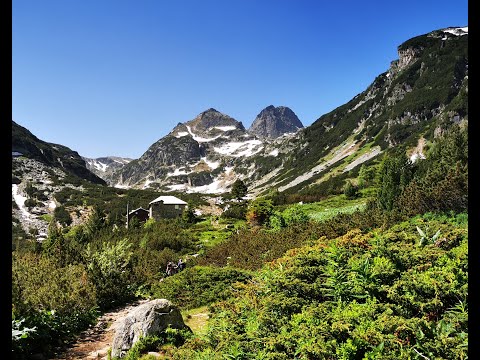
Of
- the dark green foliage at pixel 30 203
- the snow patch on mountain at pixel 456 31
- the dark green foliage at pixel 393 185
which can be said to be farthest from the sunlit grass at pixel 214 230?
the snow patch on mountain at pixel 456 31

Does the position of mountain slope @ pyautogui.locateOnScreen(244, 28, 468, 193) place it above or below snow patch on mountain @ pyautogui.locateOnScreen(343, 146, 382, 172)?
above

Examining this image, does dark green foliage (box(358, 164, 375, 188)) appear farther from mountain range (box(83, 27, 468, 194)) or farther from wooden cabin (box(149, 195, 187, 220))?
wooden cabin (box(149, 195, 187, 220))

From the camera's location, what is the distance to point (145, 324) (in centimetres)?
868

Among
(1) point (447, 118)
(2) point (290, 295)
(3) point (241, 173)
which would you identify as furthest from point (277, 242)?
(3) point (241, 173)

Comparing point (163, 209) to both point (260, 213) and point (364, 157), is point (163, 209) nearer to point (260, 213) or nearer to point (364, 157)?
point (260, 213)

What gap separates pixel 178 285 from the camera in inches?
577

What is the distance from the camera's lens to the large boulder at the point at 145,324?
848 centimetres

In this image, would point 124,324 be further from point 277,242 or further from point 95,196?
point 95,196

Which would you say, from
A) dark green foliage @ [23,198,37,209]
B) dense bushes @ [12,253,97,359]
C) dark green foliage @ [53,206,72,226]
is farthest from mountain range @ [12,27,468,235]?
dense bushes @ [12,253,97,359]

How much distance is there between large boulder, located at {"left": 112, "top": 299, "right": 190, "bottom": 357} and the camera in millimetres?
8477

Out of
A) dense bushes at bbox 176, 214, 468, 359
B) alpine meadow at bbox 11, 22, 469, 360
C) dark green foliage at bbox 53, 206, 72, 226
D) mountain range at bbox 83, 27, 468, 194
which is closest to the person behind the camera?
dense bushes at bbox 176, 214, 468, 359

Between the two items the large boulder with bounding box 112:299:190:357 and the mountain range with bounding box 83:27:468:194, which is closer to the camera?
the large boulder with bounding box 112:299:190:357
